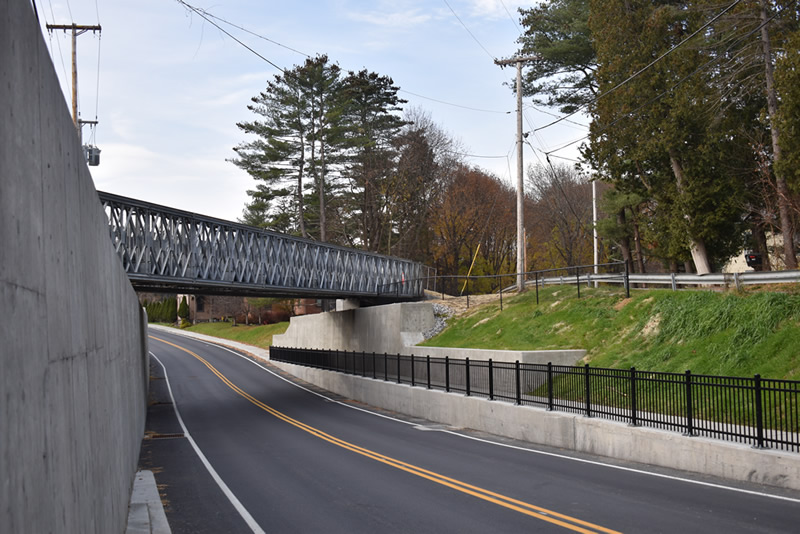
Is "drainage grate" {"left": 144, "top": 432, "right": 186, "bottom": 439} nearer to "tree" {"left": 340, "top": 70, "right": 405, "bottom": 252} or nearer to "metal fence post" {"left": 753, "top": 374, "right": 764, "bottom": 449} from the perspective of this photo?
"metal fence post" {"left": 753, "top": 374, "right": 764, "bottom": 449}

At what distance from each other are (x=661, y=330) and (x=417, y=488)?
13444 millimetres

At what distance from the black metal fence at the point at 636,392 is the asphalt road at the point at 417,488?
1.34 m

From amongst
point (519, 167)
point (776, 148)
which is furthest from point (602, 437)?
point (519, 167)

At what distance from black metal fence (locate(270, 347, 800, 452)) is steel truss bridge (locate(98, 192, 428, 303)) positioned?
312 inches

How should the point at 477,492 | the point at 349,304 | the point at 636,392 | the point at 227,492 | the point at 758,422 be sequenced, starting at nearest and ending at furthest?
the point at 758,422 < the point at 477,492 < the point at 227,492 < the point at 636,392 < the point at 349,304

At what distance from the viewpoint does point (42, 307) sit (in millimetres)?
4047

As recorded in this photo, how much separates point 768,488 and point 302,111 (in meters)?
55.7

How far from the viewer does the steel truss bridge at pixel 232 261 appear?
26484 mm

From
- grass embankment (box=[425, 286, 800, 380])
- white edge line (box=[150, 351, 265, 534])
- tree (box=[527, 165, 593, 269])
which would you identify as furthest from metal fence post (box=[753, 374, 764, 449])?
tree (box=[527, 165, 593, 269])

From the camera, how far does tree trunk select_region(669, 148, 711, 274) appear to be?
3014 centimetres

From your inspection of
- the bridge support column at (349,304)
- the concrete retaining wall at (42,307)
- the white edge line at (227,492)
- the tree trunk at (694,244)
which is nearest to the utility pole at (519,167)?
the tree trunk at (694,244)

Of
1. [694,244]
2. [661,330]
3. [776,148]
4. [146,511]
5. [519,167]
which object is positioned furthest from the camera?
[519,167]

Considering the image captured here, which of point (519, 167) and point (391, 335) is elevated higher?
point (519, 167)

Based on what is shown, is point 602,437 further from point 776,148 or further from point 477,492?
point 776,148
